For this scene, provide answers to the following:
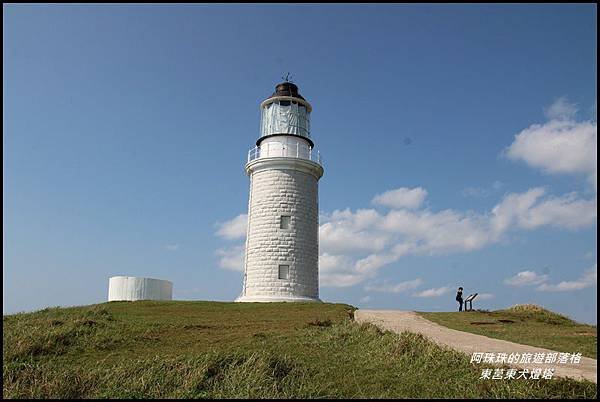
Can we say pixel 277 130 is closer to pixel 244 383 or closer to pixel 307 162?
pixel 307 162

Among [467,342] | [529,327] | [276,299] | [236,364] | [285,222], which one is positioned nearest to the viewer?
[236,364]

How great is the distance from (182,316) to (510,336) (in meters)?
11.0

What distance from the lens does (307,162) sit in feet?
91.7

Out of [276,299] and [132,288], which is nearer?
[276,299]

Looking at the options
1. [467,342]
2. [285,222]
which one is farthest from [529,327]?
[285,222]

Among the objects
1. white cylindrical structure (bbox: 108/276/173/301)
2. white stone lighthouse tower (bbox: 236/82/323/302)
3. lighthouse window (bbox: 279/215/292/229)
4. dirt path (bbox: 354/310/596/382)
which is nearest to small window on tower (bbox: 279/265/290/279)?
white stone lighthouse tower (bbox: 236/82/323/302)

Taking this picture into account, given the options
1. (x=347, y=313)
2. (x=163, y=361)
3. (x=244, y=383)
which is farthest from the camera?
(x=347, y=313)

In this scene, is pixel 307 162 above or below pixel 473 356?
above

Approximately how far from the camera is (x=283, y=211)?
27.2 m

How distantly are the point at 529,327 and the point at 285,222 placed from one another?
13.2m

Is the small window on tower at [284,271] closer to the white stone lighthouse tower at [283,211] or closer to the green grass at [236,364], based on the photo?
the white stone lighthouse tower at [283,211]

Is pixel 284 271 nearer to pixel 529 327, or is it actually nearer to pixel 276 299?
pixel 276 299

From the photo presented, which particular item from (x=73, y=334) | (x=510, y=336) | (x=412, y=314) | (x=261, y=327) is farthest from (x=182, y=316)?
(x=510, y=336)

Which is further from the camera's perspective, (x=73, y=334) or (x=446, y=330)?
(x=446, y=330)
